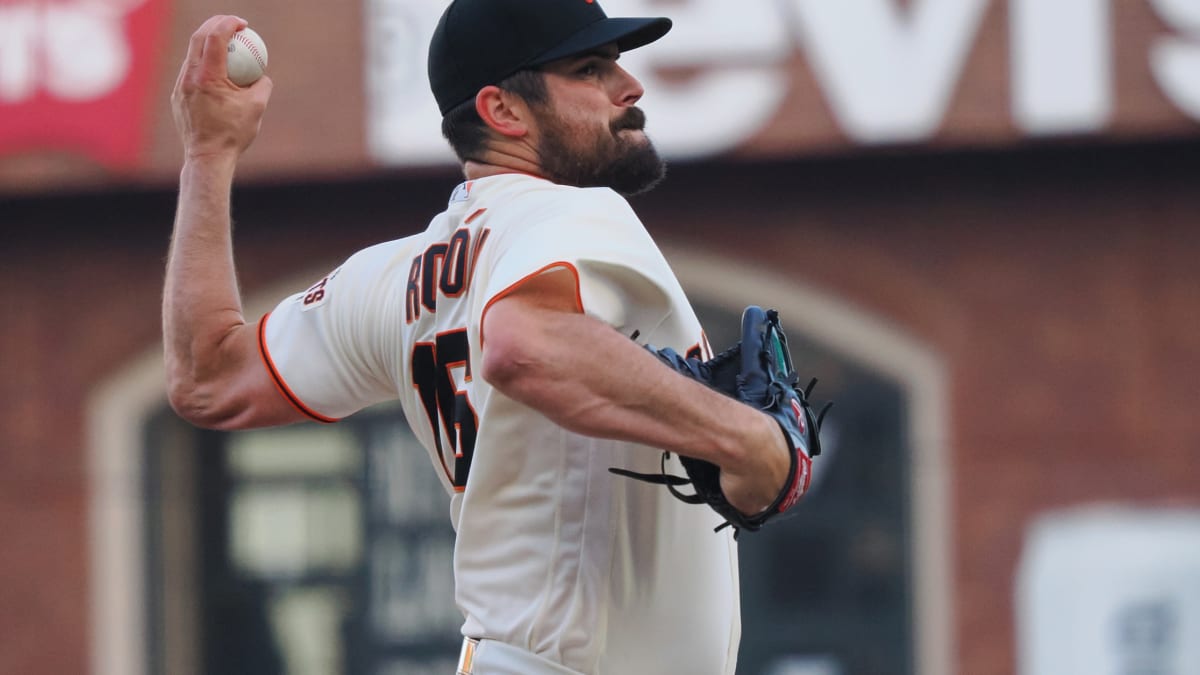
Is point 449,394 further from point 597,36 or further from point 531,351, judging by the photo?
point 597,36

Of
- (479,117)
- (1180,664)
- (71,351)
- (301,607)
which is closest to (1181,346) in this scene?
(1180,664)

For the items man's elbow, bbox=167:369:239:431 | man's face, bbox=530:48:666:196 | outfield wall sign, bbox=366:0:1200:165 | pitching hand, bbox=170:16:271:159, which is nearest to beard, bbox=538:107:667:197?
man's face, bbox=530:48:666:196

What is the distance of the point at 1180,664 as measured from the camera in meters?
7.38

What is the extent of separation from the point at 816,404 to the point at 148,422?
129 inches

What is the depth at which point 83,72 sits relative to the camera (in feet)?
24.2

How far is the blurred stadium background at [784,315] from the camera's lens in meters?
7.03

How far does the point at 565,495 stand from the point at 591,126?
0.54 m

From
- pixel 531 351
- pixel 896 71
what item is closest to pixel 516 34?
pixel 531 351

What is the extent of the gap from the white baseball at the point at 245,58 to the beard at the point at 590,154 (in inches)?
21.4

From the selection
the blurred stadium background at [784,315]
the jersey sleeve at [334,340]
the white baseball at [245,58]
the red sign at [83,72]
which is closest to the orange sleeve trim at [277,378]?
the jersey sleeve at [334,340]

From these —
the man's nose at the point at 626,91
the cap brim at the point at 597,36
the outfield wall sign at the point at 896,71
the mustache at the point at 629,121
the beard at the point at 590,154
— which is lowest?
the beard at the point at 590,154

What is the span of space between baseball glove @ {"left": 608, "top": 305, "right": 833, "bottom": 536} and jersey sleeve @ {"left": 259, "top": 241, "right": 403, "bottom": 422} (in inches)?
21.9

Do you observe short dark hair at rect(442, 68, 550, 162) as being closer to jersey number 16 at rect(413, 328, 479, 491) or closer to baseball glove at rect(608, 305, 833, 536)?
jersey number 16 at rect(413, 328, 479, 491)

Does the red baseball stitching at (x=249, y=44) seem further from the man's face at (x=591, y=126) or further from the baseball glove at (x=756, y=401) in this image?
the baseball glove at (x=756, y=401)
